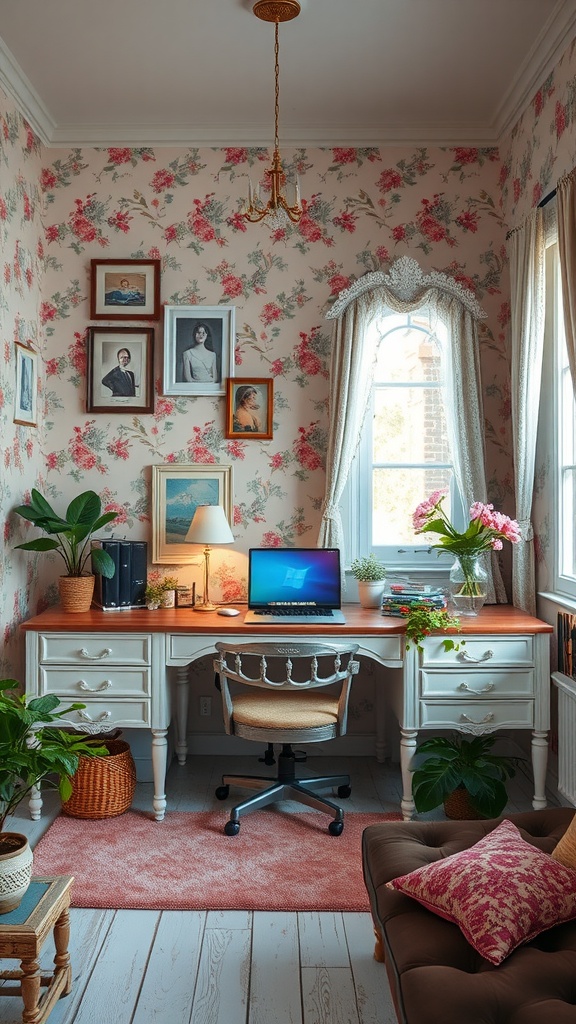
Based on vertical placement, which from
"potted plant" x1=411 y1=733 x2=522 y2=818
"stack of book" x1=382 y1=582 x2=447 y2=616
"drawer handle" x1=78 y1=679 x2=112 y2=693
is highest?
"stack of book" x1=382 y1=582 x2=447 y2=616

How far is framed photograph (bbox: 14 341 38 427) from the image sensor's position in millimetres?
3455

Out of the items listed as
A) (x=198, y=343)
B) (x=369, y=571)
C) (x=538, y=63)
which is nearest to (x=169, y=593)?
(x=369, y=571)

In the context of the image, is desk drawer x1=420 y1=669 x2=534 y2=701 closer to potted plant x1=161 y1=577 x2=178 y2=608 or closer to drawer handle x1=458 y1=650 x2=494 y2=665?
drawer handle x1=458 y1=650 x2=494 y2=665

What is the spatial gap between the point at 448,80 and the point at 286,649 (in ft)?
7.86

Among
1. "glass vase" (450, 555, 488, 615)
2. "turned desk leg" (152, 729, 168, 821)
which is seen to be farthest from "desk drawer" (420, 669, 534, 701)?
"turned desk leg" (152, 729, 168, 821)

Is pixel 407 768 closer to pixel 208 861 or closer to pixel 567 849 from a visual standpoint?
pixel 208 861

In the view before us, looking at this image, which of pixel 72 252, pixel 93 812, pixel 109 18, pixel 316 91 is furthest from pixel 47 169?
pixel 93 812

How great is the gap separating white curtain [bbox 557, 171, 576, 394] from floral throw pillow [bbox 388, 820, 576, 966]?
5.25 ft

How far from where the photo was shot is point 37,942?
1.84 m

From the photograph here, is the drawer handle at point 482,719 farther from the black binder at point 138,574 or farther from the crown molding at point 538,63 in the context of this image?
the crown molding at point 538,63

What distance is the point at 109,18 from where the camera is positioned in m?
2.93

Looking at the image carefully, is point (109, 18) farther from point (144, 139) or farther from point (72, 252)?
point (72, 252)

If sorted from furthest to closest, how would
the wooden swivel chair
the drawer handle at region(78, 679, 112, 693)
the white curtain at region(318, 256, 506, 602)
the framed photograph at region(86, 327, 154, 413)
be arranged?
the framed photograph at region(86, 327, 154, 413)
the white curtain at region(318, 256, 506, 602)
the drawer handle at region(78, 679, 112, 693)
the wooden swivel chair

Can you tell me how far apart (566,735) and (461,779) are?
16.4 inches
